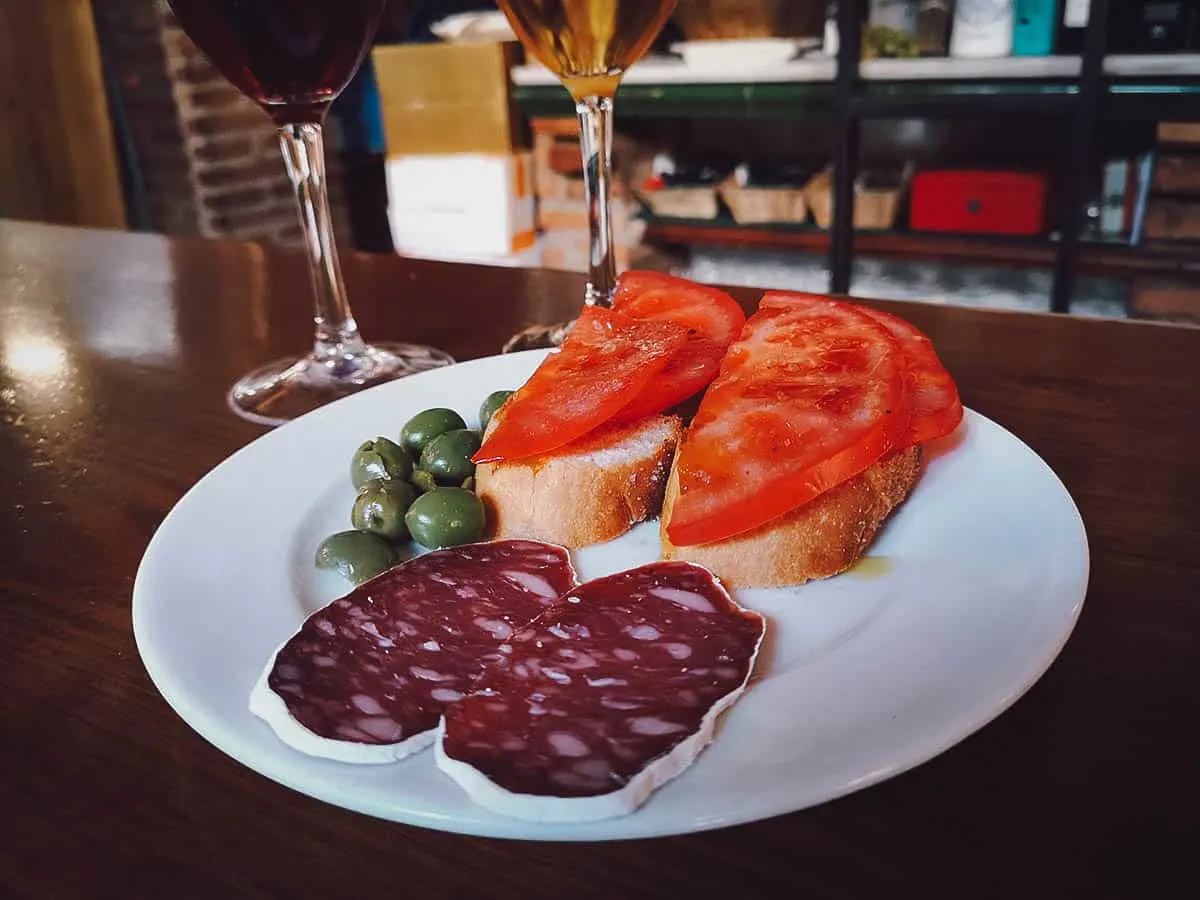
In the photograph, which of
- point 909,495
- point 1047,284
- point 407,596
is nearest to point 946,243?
point 1047,284

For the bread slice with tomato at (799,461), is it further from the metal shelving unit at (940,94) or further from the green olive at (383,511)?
the metal shelving unit at (940,94)

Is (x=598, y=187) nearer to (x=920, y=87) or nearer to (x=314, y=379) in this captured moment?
(x=314, y=379)

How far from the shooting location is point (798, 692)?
511 mm

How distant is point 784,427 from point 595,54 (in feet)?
1.73

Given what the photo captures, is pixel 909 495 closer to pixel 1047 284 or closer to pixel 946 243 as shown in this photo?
pixel 946 243

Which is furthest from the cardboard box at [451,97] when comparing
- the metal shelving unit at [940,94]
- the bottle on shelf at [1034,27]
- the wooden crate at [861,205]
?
the bottle on shelf at [1034,27]

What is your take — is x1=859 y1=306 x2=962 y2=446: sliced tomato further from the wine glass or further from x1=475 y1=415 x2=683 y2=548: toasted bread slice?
the wine glass

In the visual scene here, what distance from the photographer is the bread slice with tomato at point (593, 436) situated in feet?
2.36

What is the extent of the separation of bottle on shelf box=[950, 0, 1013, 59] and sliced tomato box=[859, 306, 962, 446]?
7.61 ft

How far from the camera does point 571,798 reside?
1.39 feet

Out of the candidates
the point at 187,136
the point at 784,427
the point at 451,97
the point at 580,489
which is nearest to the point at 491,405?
the point at 580,489

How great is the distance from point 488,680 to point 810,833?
0.17 meters

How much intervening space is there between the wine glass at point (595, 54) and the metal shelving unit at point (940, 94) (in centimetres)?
203

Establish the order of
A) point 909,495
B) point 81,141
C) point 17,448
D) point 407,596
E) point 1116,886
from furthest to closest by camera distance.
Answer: point 81,141 → point 17,448 → point 909,495 → point 407,596 → point 1116,886
